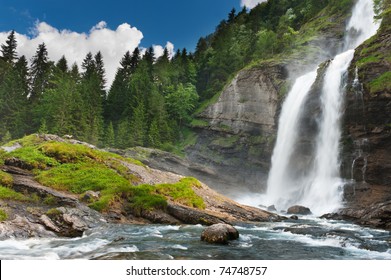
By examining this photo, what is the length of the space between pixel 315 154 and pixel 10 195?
94.6ft

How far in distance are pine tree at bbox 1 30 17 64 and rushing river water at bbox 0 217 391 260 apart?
62461mm

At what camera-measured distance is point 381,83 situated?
29.3 meters

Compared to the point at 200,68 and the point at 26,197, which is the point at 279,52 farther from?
the point at 26,197

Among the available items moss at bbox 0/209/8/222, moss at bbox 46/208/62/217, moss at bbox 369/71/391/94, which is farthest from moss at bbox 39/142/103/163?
moss at bbox 369/71/391/94

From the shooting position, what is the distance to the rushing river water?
9.67m

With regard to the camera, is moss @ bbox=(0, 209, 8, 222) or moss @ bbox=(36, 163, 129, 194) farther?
moss @ bbox=(36, 163, 129, 194)

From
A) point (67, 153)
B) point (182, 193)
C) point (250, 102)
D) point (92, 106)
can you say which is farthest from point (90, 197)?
point (92, 106)

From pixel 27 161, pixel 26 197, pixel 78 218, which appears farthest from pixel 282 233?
pixel 27 161

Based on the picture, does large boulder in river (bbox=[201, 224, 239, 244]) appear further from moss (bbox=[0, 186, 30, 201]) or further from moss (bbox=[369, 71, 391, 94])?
moss (bbox=[369, 71, 391, 94])

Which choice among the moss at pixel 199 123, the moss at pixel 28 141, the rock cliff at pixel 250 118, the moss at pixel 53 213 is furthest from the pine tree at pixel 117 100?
the moss at pixel 53 213

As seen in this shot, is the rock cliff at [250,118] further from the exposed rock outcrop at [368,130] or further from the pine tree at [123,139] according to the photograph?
the exposed rock outcrop at [368,130]

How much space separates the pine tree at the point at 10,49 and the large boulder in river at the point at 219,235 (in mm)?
65202

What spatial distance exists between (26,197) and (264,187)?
30.9m

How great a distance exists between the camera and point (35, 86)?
2410 inches
